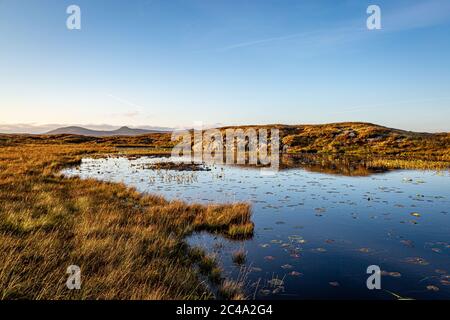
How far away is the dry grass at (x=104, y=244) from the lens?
6.38 metres

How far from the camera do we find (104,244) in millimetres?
8695

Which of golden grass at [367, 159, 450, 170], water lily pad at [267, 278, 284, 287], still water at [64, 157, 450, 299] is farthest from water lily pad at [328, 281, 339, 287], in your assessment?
golden grass at [367, 159, 450, 170]

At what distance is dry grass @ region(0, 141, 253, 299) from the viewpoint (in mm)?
6383

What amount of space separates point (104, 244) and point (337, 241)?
7.75 meters

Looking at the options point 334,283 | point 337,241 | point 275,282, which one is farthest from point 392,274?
point 275,282

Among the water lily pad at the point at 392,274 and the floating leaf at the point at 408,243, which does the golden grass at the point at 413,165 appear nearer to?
the floating leaf at the point at 408,243

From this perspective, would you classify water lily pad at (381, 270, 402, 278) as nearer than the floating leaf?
Yes

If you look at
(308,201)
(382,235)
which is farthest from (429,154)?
(382,235)

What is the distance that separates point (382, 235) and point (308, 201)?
647 centimetres

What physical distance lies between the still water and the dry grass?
1.20 meters

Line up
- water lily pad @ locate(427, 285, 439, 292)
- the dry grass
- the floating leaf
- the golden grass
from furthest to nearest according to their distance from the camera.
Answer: the golden grass
the floating leaf
water lily pad @ locate(427, 285, 439, 292)
the dry grass

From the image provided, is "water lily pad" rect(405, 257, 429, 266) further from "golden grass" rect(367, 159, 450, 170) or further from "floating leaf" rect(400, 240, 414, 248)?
"golden grass" rect(367, 159, 450, 170)

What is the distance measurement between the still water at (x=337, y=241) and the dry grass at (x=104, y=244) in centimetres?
120

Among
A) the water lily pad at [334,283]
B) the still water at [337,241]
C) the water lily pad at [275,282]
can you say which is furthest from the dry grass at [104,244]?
the water lily pad at [334,283]
